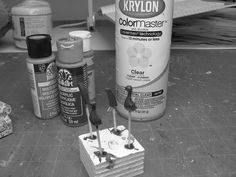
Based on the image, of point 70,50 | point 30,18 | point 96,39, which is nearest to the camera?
point 70,50

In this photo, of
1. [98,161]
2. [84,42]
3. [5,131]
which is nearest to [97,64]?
[84,42]

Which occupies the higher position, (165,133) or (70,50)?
(70,50)

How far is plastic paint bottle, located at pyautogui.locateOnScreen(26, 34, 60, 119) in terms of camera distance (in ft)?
1.77

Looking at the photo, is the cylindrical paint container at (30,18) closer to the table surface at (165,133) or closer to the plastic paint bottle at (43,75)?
the table surface at (165,133)

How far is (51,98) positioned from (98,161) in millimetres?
237

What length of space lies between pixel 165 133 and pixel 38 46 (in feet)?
1.05

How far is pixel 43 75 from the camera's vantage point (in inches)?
22.2

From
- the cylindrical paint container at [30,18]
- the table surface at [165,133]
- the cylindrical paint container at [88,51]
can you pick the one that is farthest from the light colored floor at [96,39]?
the cylindrical paint container at [88,51]

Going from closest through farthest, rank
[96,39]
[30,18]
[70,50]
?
[70,50], [30,18], [96,39]

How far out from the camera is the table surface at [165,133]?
46cm

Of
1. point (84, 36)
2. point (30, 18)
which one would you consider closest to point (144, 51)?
point (84, 36)

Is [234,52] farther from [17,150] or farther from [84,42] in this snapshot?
[17,150]

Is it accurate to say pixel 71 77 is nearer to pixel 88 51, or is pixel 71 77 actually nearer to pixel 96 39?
pixel 88 51

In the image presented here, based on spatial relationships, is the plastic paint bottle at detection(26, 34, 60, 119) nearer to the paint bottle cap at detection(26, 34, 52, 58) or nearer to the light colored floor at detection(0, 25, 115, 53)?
the paint bottle cap at detection(26, 34, 52, 58)
